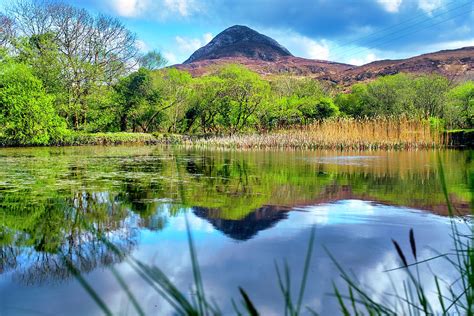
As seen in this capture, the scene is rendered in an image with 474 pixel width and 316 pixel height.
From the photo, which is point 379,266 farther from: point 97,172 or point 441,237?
point 97,172

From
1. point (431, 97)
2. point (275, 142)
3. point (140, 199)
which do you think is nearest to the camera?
point (140, 199)

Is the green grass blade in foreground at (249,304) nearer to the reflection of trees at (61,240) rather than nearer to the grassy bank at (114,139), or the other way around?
the reflection of trees at (61,240)

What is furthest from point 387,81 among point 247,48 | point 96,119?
point 247,48

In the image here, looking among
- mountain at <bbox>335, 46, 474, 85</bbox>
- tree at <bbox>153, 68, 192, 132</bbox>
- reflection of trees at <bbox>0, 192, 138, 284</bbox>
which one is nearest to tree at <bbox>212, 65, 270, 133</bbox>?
tree at <bbox>153, 68, 192, 132</bbox>

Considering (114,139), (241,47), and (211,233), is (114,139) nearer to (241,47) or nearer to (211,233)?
(211,233)

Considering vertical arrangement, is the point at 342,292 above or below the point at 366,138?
below

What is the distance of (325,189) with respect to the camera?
5.56m

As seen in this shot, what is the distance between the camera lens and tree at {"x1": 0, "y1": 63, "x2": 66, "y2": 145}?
59.3 ft

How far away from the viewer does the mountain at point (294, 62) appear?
55.4 m

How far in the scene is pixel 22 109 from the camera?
18.3m

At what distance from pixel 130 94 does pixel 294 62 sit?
191 ft

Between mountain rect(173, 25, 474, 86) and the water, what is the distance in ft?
104

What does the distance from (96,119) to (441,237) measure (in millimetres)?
27288

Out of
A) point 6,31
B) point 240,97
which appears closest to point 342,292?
point 6,31
